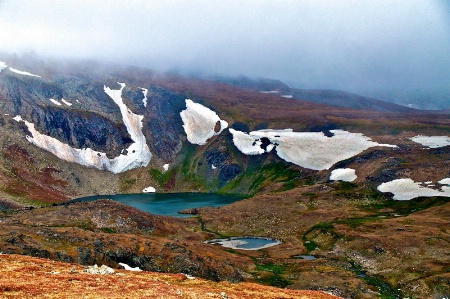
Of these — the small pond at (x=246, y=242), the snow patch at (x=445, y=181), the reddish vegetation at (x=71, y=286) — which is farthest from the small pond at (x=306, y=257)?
the snow patch at (x=445, y=181)

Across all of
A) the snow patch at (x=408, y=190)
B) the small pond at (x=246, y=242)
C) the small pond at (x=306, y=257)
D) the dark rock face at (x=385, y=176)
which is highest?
the dark rock face at (x=385, y=176)

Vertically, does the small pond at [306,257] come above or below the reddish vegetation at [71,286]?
below

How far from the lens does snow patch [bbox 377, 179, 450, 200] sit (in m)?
146

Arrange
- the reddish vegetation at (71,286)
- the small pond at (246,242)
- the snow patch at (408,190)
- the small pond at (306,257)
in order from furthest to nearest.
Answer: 1. the snow patch at (408,190)
2. the small pond at (246,242)
3. the small pond at (306,257)
4. the reddish vegetation at (71,286)

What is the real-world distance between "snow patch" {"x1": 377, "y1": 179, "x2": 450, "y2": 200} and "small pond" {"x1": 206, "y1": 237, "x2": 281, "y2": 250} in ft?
183

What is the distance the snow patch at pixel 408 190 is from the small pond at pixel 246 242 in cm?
5585

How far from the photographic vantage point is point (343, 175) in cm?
18212

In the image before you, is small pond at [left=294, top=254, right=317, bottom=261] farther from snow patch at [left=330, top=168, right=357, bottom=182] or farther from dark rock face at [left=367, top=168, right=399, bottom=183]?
snow patch at [left=330, top=168, right=357, bottom=182]

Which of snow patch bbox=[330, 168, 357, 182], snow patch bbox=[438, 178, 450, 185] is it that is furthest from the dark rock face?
snow patch bbox=[438, 178, 450, 185]

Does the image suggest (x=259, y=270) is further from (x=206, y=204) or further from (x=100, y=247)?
(x=206, y=204)

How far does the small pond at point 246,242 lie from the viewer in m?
121

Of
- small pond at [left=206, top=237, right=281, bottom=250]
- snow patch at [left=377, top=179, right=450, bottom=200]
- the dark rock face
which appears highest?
the dark rock face

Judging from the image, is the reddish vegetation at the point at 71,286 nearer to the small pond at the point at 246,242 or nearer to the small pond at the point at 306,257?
the small pond at the point at 306,257

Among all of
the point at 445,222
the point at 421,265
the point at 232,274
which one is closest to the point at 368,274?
the point at 421,265
